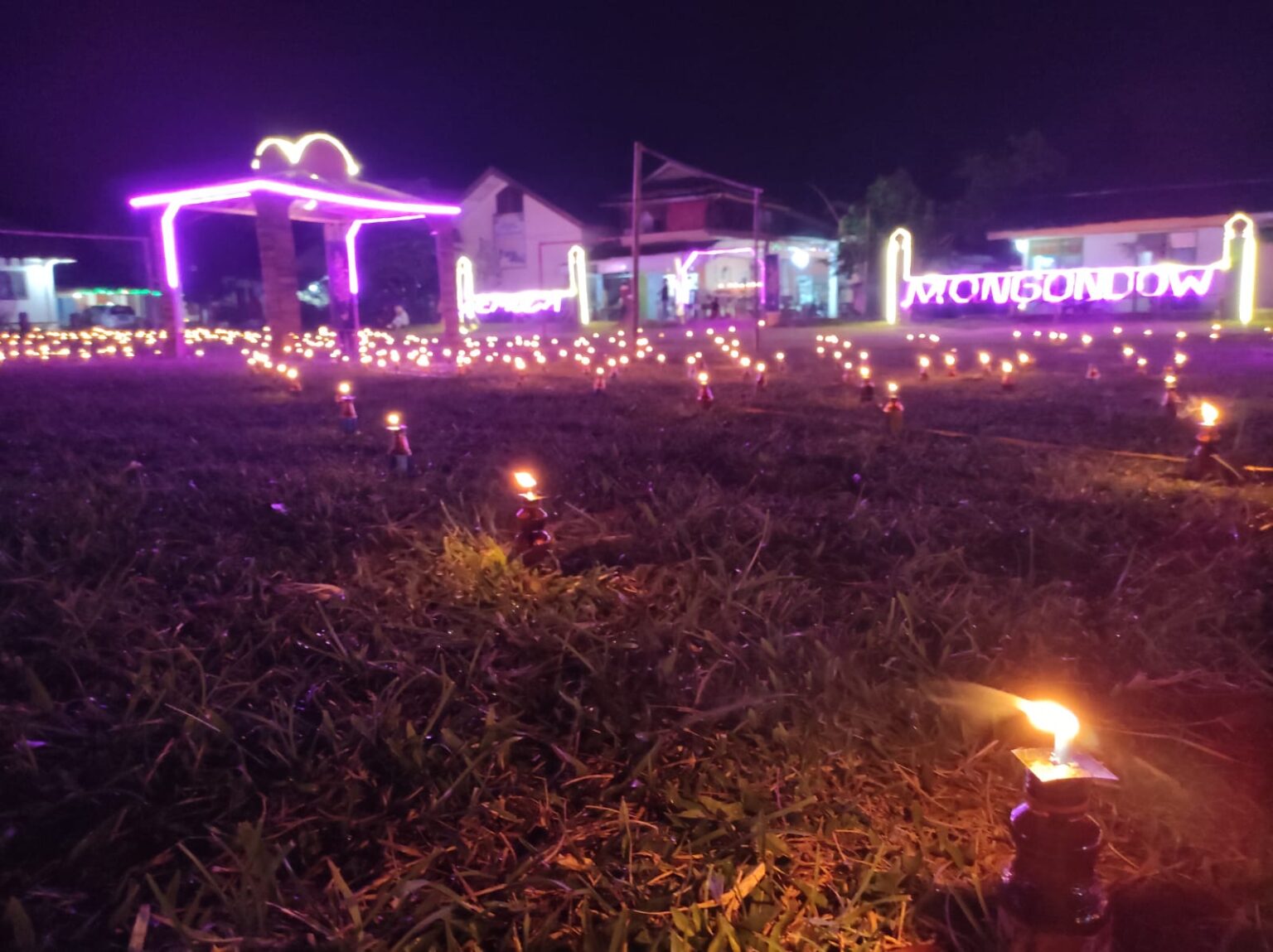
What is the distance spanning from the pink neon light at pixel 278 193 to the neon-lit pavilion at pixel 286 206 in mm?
14

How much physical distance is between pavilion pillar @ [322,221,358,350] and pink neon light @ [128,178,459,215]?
2811 mm

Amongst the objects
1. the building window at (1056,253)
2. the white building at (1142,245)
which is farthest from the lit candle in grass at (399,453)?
the building window at (1056,253)

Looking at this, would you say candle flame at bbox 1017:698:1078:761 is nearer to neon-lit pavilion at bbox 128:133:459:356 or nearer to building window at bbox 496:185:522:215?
neon-lit pavilion at bbox 128:133:459:356

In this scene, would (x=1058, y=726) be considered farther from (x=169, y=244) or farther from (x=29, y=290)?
(x=29, y=290)

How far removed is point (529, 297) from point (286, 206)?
50.0 feet

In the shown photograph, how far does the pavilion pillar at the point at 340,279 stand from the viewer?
19891 millimetres

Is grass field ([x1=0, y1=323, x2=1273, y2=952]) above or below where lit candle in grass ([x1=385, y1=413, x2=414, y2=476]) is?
below

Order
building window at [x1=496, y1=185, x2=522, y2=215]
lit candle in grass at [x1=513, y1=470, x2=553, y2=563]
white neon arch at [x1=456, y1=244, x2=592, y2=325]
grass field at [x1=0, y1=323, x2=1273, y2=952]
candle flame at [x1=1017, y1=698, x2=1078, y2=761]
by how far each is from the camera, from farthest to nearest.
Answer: building window at [x1=496, y1=185, x2=522, y2=215]
white neon arch at [x1=456, y1=244, x2=592, y2=325]
lit candle in grass at [x1=513, y1=470, x2=553, y2=563]
grass field at [x1=0, y1=323, x2=1273, y2=952]
candle flame at [x1=1017, y1=698, x2=1078, y2=761]

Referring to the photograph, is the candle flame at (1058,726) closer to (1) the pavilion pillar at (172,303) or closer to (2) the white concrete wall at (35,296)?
(1) the pavilion pillar at (172,303)

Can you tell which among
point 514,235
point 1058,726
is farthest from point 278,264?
point 514,235

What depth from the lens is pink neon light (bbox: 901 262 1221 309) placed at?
67.7 feet

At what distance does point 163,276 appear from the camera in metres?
18.3

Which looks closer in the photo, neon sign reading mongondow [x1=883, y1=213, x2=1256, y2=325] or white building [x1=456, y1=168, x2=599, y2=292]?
neon sign reading mongondow [x1=883, y1=213, x2=1256, y2=325]

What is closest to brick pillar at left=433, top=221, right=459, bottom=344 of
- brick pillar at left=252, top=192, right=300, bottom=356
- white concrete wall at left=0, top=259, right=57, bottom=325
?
brick pillar at left=252, top=192, right=300, bottom=356
